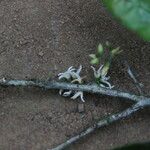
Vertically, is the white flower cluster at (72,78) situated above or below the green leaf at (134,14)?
below

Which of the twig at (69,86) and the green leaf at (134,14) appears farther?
the twig at (69,86)

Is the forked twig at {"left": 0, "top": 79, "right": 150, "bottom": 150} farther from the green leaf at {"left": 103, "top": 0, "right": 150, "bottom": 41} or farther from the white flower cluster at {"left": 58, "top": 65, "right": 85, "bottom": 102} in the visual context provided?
the green leaf at {"left": 103, "top": 0, "right": 150, "bottom": 41}

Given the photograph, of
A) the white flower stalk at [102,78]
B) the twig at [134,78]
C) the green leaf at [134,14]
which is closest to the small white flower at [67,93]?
the white flower stalk at [102,78]

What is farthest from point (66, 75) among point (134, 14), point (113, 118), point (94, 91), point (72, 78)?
point (134, 14)

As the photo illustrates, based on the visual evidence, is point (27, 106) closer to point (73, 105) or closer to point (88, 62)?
point (73, 105)

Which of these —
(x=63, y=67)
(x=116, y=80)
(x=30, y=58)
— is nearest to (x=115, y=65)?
(x=116, y=80)

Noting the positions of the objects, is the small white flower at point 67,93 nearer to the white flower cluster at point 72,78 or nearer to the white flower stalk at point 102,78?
the white flower cluster at point 72,78

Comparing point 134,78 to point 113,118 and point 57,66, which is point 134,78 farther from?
point 57,66
